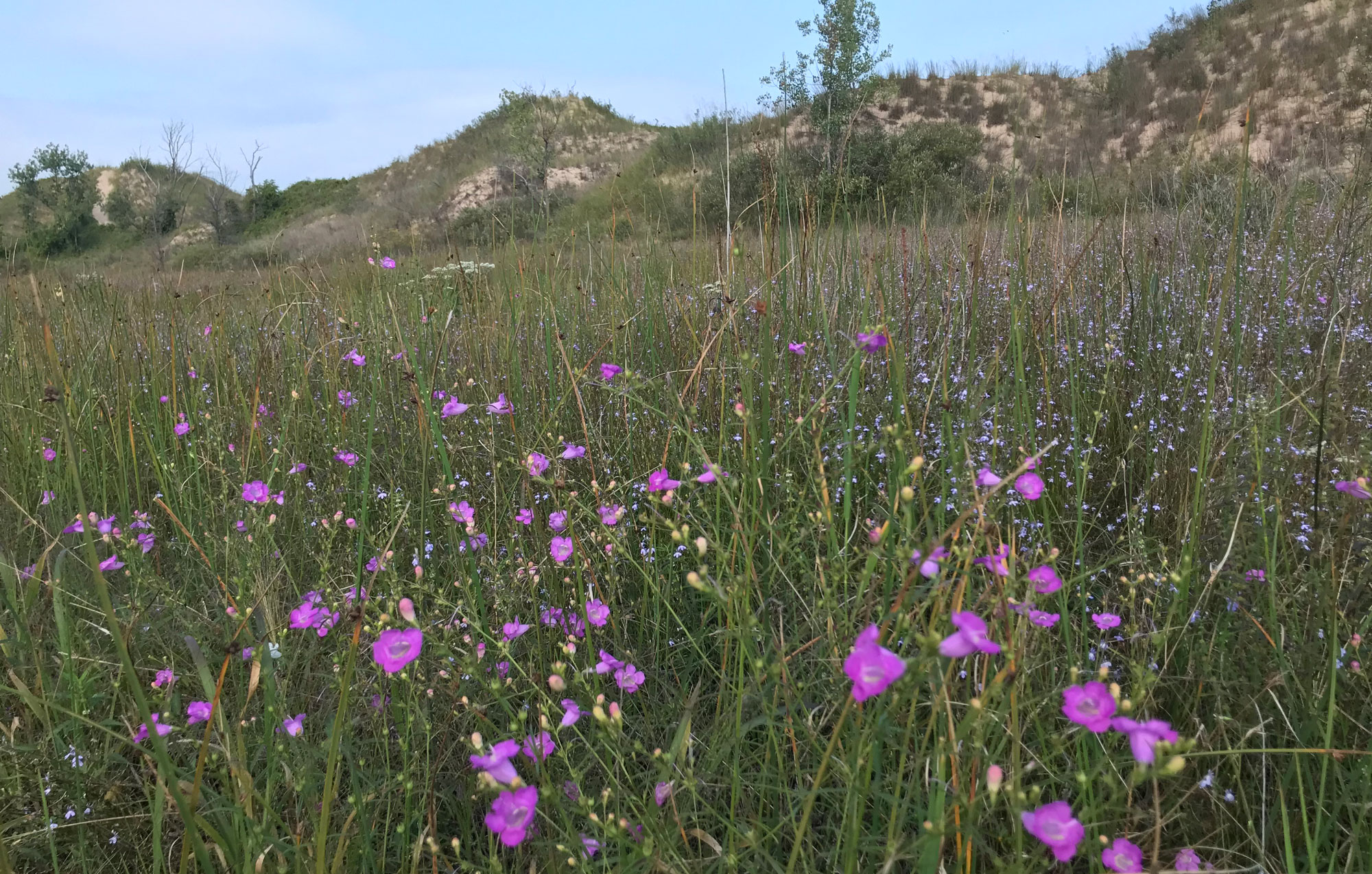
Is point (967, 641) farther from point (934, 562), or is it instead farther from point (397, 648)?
point (397, 648)

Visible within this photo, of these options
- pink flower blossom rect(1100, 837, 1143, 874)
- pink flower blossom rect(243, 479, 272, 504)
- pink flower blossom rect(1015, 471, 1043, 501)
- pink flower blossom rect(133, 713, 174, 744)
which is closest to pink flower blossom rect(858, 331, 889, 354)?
pink flower blossom rect(1015, 471, 1043, 501)

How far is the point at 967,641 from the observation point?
556 mm

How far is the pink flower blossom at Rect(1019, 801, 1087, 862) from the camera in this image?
23.7 inches

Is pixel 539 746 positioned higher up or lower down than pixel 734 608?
lower down

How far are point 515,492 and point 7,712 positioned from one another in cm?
111

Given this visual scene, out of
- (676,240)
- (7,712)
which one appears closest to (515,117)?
(676,240)

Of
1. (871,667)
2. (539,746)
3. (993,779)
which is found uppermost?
(871,667)

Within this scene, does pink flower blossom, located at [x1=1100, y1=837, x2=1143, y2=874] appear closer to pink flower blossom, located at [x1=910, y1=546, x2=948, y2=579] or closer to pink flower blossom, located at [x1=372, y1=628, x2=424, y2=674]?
pink flower blossom, located at [x1=910, y1=546, x2=948, y2=579]

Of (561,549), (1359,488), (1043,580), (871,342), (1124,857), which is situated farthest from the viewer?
(561,549)

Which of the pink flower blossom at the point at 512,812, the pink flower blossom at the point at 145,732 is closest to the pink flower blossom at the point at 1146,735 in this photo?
the pink flower blossom at the point at 512,812

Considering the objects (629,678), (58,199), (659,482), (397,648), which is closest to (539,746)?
(397,648)

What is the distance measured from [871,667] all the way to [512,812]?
1.54ft

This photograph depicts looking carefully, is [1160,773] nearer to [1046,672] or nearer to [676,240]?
[1046,672]

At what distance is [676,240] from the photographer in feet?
19.9
